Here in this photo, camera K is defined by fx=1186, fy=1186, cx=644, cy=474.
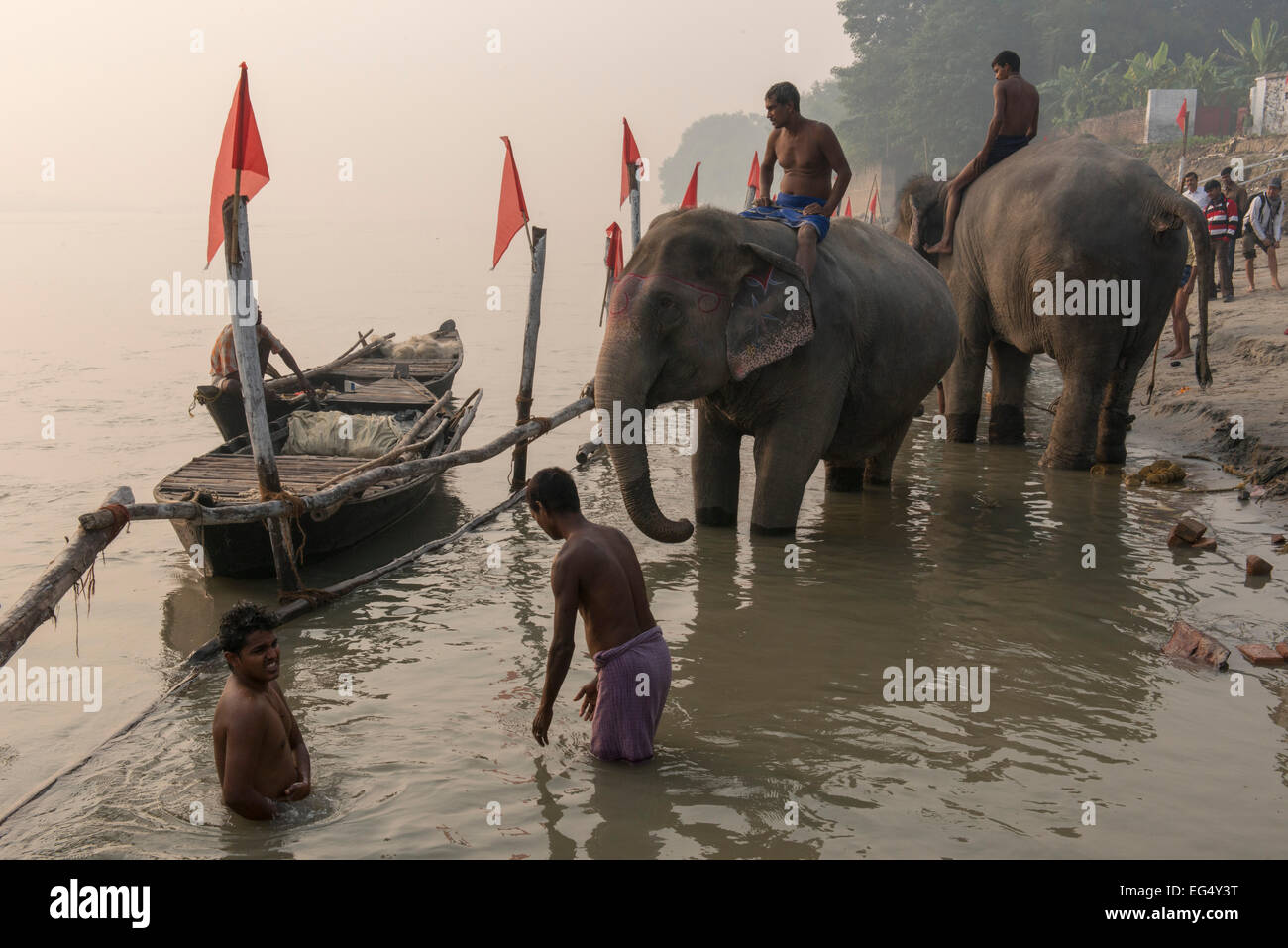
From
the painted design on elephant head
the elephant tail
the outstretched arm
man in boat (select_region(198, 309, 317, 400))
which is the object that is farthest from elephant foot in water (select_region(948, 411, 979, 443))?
the outstretched arm

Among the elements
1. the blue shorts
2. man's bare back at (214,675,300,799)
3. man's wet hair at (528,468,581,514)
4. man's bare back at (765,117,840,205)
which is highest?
man's bare back at (765,117,840,205)

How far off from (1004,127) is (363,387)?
7.44 meters

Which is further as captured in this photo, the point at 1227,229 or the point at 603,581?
the point at 1227,229

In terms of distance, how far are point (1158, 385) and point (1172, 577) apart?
28.2 ft

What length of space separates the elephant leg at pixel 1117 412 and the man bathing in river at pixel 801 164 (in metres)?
3.87

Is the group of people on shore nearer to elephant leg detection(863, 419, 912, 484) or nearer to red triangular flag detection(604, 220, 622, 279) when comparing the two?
elephant leg detection(863, 419, 912, 484)

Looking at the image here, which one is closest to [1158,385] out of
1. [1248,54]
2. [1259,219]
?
[1259,219]

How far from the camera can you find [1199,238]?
1009cm

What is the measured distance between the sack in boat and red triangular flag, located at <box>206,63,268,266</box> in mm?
3047

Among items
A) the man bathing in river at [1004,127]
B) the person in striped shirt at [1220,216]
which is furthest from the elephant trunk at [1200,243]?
the person in striped shirt at [1220,216]

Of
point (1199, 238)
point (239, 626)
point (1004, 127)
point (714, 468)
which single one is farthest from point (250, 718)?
point (1004, 127)

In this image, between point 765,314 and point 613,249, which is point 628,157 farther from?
point 765,314

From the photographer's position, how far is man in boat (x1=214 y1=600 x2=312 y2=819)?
4.56m

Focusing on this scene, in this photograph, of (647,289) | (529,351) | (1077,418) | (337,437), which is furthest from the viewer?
(529,351)
